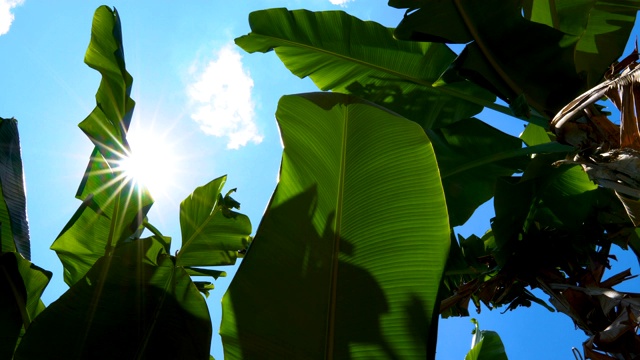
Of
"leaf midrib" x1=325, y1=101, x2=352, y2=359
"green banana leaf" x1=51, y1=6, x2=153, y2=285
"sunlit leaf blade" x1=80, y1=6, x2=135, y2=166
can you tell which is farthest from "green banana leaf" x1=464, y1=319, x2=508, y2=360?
"sunlit leaf blade" x1=80, y1=6, x2=135, y2=166

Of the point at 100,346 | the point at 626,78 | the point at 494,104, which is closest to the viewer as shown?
the point at 100,346

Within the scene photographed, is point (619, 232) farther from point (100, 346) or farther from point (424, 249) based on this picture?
point (100, 346)

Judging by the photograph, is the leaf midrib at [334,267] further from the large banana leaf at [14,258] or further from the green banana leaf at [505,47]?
the green banana leaf at [505,47]

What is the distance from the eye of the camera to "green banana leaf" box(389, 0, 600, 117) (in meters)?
1.61

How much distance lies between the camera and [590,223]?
1670mm

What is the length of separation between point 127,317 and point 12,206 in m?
0.50

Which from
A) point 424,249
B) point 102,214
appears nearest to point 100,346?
point 102,214

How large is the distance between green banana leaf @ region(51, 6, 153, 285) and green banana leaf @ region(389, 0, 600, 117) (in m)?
0.99

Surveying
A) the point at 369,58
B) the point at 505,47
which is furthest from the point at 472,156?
the point at 369,58

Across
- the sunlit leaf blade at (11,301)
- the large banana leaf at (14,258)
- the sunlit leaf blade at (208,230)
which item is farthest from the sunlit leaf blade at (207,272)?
the sunlit leaf blade at (11,301)

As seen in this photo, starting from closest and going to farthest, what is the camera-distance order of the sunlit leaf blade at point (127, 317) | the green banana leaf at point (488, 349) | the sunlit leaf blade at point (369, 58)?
the sunlit leaf blade at point (127, 317) → the green banana leaf at point (488, 349) → the sunlit leaf blade at point (369, 58)

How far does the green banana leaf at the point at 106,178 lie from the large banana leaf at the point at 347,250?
582 mm

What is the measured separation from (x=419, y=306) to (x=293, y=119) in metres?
0.44

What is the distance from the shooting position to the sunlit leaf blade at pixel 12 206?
4.11ft
